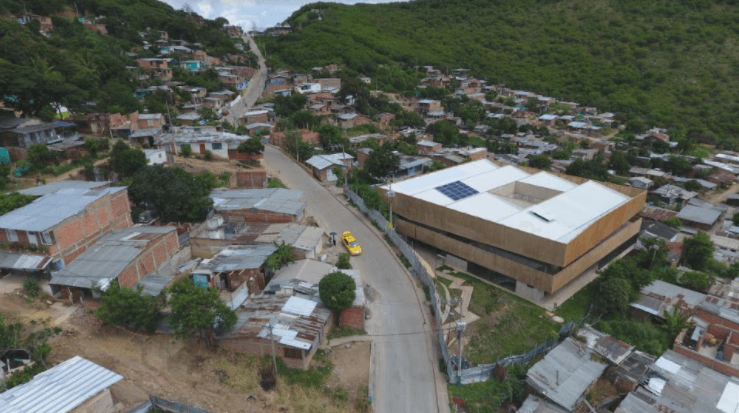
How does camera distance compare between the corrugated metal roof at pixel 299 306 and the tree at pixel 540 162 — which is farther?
the tree at pixel 540 162

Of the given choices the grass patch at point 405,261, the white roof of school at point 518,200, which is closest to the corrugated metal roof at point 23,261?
the grass patch at point 405,261

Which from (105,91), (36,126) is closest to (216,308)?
(36,126)

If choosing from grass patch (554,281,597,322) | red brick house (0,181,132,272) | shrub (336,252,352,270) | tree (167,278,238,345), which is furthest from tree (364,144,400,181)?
tree (167,278,238,345)

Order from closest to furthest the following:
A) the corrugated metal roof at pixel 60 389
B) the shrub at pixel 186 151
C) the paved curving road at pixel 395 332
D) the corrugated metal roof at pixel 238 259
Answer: the corrugated metal roof at pixel 60 389 < the paved curving road at pixel 395 332 < the corrugated metal roof at pixel 238 259 < the shrub at pixel 186 151

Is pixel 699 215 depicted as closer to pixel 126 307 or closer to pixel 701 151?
pixel 701 151

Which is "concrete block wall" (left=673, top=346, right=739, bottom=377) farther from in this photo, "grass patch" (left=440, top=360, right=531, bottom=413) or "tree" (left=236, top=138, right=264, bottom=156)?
"tree" (left=236, top=138, right=264, bottom=156)

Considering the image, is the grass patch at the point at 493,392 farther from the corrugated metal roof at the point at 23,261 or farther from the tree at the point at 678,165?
the tree at the point at 678,165

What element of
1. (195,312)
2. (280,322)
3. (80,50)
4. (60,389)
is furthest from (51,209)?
(80,50)
